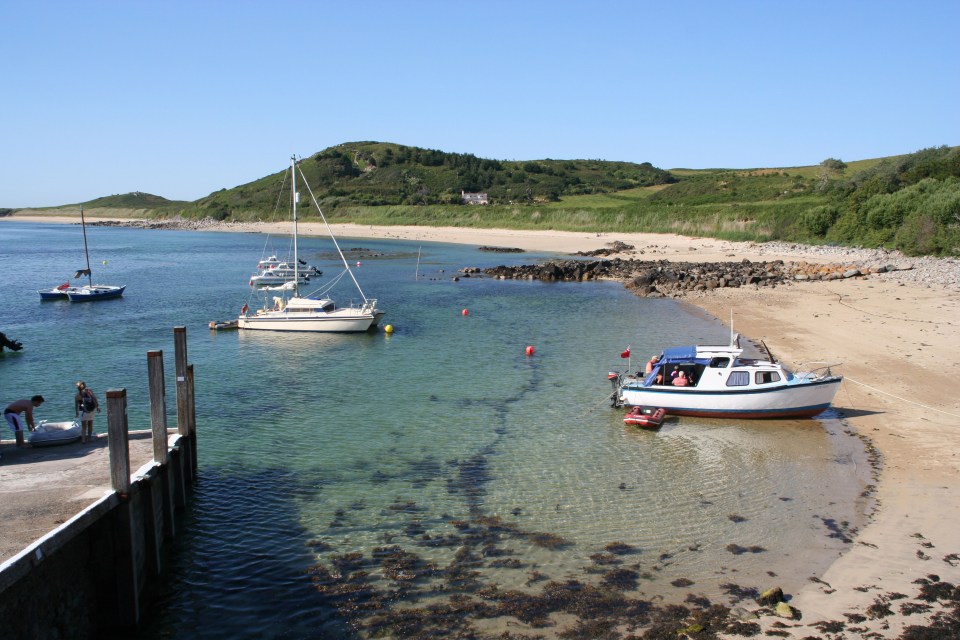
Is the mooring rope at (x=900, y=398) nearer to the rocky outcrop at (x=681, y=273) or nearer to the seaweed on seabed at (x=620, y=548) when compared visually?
the seaweed on seabed at (x=620, y=548)

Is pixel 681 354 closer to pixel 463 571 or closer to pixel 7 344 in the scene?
pixel 463 571

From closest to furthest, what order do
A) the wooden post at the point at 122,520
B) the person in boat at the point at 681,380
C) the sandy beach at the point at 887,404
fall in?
the wooden post at the point at 122,520 < the sandy beach at the point at 887,404 < the person in boat at the point at 681,380

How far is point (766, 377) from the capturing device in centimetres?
2083

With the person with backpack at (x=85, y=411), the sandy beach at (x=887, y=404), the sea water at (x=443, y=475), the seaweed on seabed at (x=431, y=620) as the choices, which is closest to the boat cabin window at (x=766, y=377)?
the sea water at (x=443, y=475)

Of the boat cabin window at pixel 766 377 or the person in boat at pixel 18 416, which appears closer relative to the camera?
the person in boat at pixel 18 416

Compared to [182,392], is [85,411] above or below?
below

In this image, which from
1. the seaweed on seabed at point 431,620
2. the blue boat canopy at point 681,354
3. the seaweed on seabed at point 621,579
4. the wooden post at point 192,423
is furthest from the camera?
the blue boat canopy at point 681,354

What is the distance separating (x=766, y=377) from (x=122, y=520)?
16.7m

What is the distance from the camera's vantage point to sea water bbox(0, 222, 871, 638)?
481 inches

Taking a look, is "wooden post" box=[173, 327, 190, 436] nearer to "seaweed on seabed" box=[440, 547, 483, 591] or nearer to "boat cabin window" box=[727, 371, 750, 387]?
"seaweed on seabed" box=[440, 547, 483, 591]

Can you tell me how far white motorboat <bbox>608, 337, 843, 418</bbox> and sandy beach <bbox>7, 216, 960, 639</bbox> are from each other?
146 cm

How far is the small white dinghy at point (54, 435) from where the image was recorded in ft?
45.8

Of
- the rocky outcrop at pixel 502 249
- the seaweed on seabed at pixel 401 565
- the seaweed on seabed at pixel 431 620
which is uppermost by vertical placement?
the rocky outcrop at pixel 502 249

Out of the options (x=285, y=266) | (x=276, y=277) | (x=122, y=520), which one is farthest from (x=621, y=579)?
(x=285, y=266)
